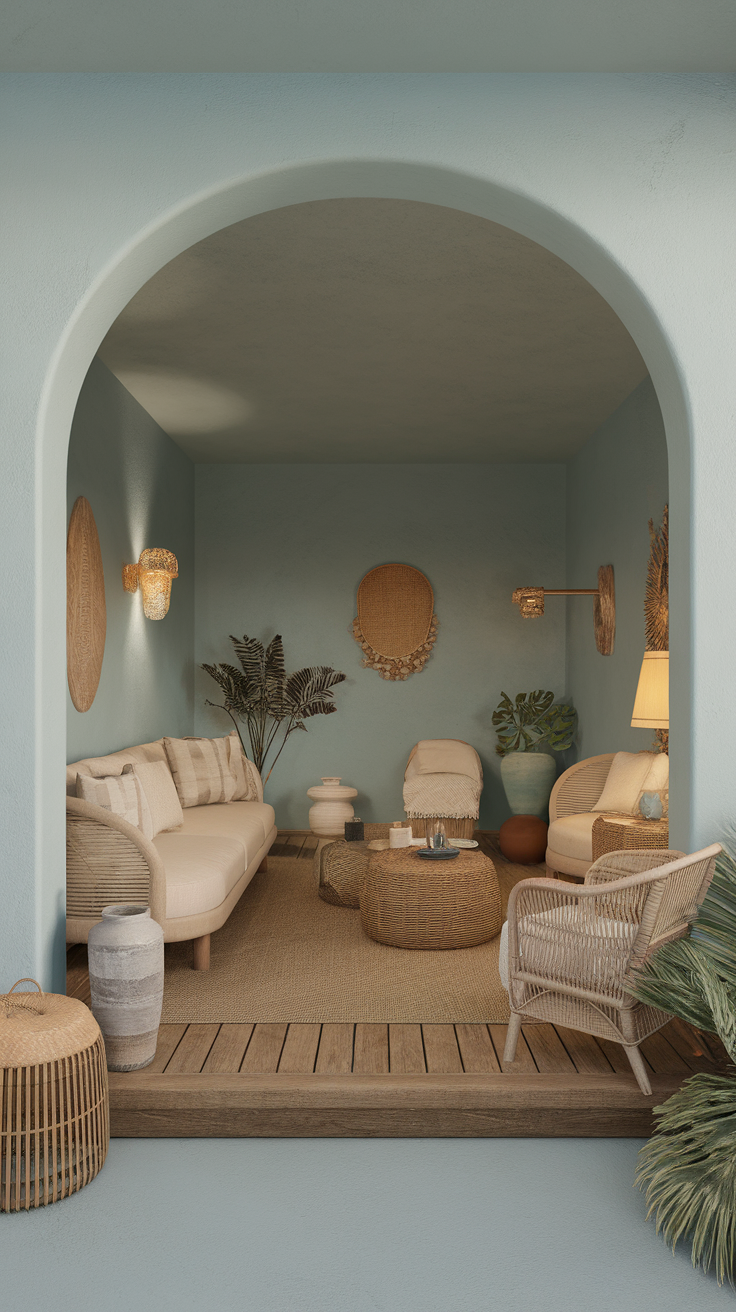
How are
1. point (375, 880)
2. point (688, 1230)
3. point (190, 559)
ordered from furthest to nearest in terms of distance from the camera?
1. point (190, 559)
2. point (375, 880)
3. point (688, 1230)

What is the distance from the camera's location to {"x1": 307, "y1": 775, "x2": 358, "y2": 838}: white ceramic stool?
6609 millimetres

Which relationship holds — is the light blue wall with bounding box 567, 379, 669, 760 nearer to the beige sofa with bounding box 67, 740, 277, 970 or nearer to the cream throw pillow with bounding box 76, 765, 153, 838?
the beige sofa with bounding box 67, 740, 277, 970

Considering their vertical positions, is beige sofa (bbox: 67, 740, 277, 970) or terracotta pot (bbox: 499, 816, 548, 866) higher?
beige sofa (bbox: 67, 740, 277, 970)

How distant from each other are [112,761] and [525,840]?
2.78m

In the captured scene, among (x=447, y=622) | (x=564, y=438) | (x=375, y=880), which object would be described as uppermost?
(x=564, y=438)

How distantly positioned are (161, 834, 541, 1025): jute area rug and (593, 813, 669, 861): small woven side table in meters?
0.68

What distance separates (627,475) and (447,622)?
2.17 metres

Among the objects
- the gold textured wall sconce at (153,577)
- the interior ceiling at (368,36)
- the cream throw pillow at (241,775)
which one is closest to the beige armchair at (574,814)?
the cream throw pillow at (241,775)

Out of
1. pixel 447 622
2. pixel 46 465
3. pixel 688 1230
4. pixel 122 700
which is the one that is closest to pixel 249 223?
pixel 46 465

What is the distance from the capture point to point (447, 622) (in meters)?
7.21

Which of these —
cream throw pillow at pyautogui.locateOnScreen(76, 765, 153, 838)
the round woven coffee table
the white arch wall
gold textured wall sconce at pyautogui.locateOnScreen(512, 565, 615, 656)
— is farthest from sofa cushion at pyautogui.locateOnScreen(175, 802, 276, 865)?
gold textured wall sconce at pyautogui.locateOnScreen(512, 565, 615, 656)

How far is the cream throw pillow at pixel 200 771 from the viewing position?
17.5 ft

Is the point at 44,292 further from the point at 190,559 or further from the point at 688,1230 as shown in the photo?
the point at 190,559

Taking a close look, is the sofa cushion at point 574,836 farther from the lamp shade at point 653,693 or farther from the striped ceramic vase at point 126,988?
the striped ceramic vase at point 126,988
